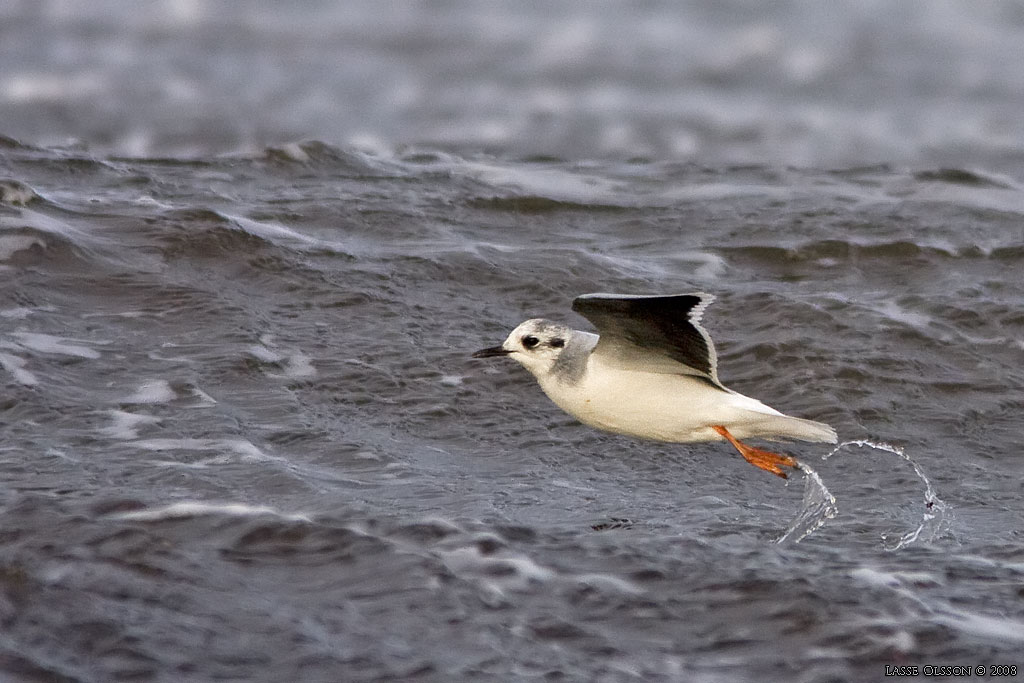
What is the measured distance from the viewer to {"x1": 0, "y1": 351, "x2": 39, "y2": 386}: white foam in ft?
24.4

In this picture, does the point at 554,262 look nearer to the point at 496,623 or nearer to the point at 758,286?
the point at 758,286

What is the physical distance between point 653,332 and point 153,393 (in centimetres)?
285

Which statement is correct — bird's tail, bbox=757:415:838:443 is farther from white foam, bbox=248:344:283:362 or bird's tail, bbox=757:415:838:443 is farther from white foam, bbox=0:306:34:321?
white foam, bbox=0:306:34:321

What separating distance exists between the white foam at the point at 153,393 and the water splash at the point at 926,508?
329cm

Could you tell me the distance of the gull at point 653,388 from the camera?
6301mm

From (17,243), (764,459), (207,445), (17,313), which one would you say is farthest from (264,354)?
(764,459)

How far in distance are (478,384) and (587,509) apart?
179 cm

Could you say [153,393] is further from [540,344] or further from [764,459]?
[764,459]

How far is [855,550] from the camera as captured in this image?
626cm

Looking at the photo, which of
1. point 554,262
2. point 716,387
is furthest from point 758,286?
point 716,387

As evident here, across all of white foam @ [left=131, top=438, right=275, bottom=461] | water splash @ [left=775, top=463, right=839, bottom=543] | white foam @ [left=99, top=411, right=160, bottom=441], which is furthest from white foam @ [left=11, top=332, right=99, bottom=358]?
water splash @ [left=775, top=463, right=839, bottom=543]

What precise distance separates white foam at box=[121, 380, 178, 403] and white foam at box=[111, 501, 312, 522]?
1369 mm

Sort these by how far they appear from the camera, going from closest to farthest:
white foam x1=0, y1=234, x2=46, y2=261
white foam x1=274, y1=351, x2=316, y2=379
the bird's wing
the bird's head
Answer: the bird's wing → the bird's head → white foam x1=274, y1=351, x2=316, y2=379 → white foam x1=0, y1=234, x2=46, y2=261

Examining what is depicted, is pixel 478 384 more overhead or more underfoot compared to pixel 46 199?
more underfoot
